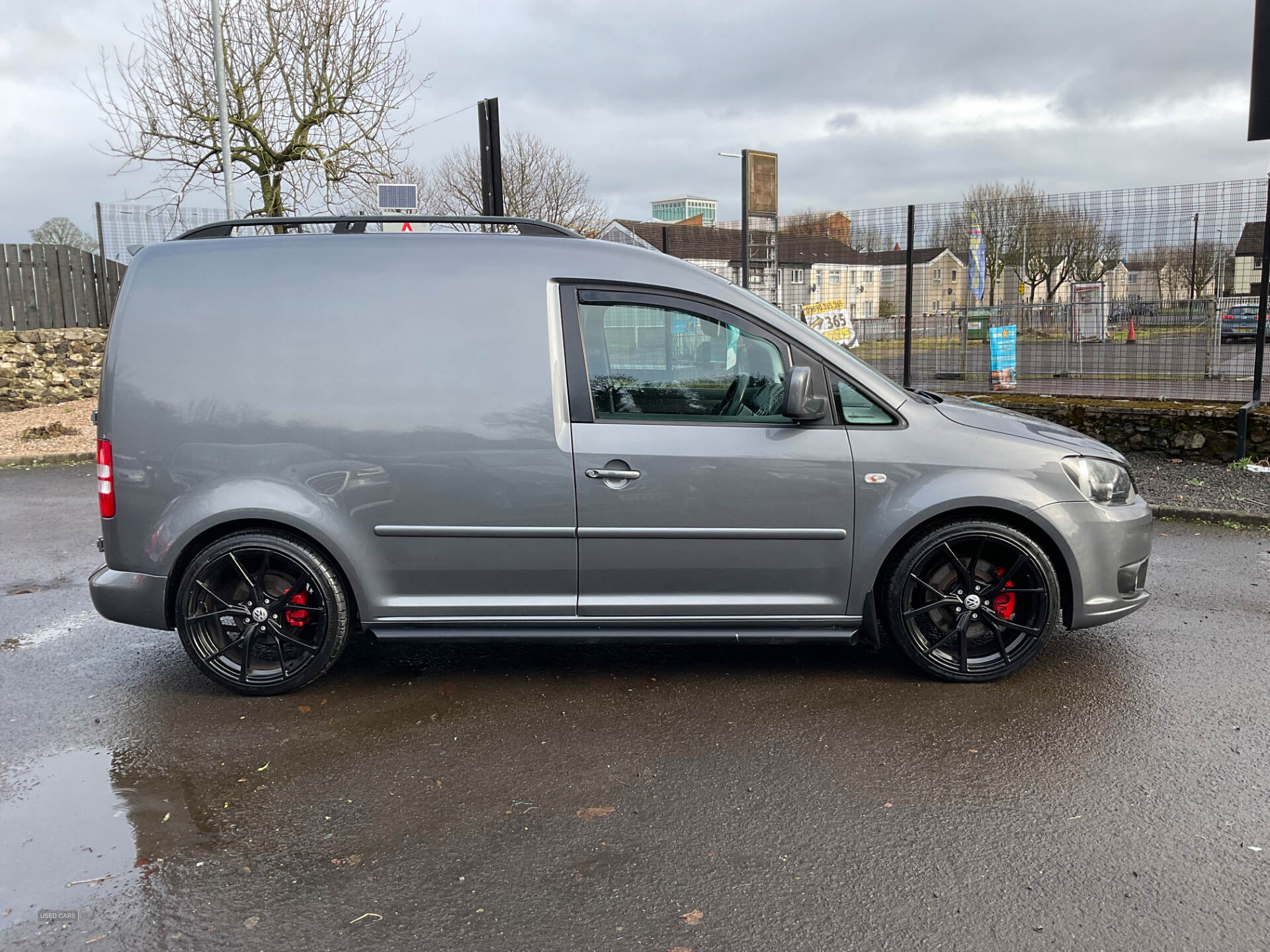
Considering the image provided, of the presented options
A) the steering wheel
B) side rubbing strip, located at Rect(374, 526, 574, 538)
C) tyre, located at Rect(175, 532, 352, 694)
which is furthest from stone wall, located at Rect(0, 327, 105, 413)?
the steering wheel

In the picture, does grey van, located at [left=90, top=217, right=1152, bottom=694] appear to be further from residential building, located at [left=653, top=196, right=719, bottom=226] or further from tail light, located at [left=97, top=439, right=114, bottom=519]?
residential building, located at [left=653, top=196, right=719, bottom=226]

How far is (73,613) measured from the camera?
548 cm

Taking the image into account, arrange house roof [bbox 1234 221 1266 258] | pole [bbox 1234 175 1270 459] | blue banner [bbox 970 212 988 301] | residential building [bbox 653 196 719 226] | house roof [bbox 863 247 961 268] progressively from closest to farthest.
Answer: pole [bbox 1234 175 1270 459]
house roof [bbox 1234 221 1266 258]
house roof [bbox 863 247 961 268]
blue banner [bbox 970 212 988 301]
residential building [bbox 653 196 719 226]

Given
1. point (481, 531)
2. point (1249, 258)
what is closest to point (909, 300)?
point (1249, 258)

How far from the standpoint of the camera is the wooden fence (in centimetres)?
1519

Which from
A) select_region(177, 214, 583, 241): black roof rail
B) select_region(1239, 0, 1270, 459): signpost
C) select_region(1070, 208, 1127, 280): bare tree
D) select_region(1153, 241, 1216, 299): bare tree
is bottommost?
select_region(177, 214, 583, 241): black roof rail

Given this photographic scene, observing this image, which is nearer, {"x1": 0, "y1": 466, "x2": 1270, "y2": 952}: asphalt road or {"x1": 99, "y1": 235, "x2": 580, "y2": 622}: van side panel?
{"x1": 0, "y1": 466, "x2": 1270, "y2": 952}: asphalt road

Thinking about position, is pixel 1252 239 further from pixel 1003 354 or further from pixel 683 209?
pixel 683 209

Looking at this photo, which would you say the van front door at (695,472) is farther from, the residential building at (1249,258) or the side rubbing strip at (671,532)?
the residential building at (1249,258)

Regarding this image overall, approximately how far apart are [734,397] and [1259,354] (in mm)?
7401

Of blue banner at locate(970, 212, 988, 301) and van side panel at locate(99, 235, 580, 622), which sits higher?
blue banner at locate(970, 212, 988, 301)

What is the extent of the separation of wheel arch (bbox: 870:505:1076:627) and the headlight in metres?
0.26

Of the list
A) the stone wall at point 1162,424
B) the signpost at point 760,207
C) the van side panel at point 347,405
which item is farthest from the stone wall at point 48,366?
the stone wall at point 1162,424

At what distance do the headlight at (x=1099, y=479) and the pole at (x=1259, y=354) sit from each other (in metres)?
5.55
